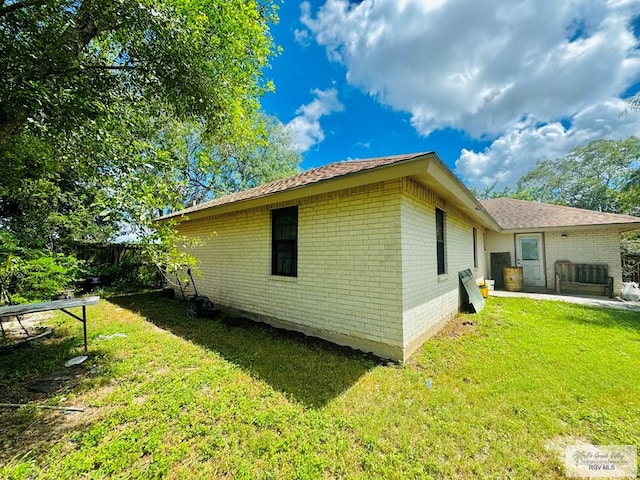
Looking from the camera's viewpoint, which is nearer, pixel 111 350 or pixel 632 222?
pixel 111 350

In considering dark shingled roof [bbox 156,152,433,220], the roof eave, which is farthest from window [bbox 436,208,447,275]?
the roof eave

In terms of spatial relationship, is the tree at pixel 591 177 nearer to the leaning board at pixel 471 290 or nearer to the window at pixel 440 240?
the leaning board at pixel 471 290

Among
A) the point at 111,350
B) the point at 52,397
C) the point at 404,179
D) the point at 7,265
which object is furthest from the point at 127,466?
the point at 7,265

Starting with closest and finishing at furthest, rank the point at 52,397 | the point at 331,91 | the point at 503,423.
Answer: the point at 503,423 < the point at 52,397 < the point at 331,91

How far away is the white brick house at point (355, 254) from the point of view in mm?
3893

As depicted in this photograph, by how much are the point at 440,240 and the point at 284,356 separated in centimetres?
442

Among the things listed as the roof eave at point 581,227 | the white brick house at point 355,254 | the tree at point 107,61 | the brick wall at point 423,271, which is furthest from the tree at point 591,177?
the tree at point 107,61

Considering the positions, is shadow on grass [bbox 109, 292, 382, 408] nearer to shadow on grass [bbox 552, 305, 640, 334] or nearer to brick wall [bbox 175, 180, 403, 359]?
brick wall [bbox 175, 180, 403, 359]

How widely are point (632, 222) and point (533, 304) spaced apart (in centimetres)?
522

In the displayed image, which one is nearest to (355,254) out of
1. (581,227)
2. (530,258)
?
(581,227)

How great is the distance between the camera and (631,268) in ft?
34.7

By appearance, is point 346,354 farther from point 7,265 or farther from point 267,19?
point 267,19

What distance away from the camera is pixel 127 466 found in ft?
6.44

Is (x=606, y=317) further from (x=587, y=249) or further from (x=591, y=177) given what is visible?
(x=591, y=177)
